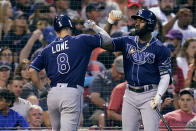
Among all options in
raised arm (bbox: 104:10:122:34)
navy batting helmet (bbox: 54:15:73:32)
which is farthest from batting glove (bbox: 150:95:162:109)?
navy batting helmet (bbox: 54:15:73:32)

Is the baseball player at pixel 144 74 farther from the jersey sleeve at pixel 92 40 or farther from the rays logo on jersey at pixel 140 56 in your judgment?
the jersey sleeve at pixel 92 40

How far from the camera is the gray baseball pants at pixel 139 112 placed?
823 cm

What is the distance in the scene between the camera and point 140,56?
8.37 metres

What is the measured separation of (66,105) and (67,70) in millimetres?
434

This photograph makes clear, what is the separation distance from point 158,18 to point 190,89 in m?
2.40

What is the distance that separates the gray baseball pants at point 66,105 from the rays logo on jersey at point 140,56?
0.75 metres

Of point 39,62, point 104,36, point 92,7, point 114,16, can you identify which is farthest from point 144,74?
point 92,7

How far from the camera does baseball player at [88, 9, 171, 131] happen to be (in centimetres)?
827

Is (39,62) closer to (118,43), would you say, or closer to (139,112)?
(118,43)

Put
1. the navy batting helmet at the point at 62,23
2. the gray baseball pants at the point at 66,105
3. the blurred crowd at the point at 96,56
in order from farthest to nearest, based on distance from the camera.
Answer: the blurred crowd at the point at 96,56, the navy batting helmet at the point at 62,23, the gray baseball pants at the point at 66,105

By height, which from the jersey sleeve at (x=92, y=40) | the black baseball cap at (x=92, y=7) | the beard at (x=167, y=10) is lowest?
the beard at (x=167, y=10)

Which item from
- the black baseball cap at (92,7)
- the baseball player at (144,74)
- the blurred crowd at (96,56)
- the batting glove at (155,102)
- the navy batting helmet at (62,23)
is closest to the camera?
the batting glove at (155,102)

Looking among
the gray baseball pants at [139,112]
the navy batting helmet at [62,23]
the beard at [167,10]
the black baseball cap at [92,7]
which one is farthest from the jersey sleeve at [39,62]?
the beard at [167,10]

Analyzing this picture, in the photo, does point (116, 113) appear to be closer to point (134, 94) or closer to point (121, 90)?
point (121, 90)
